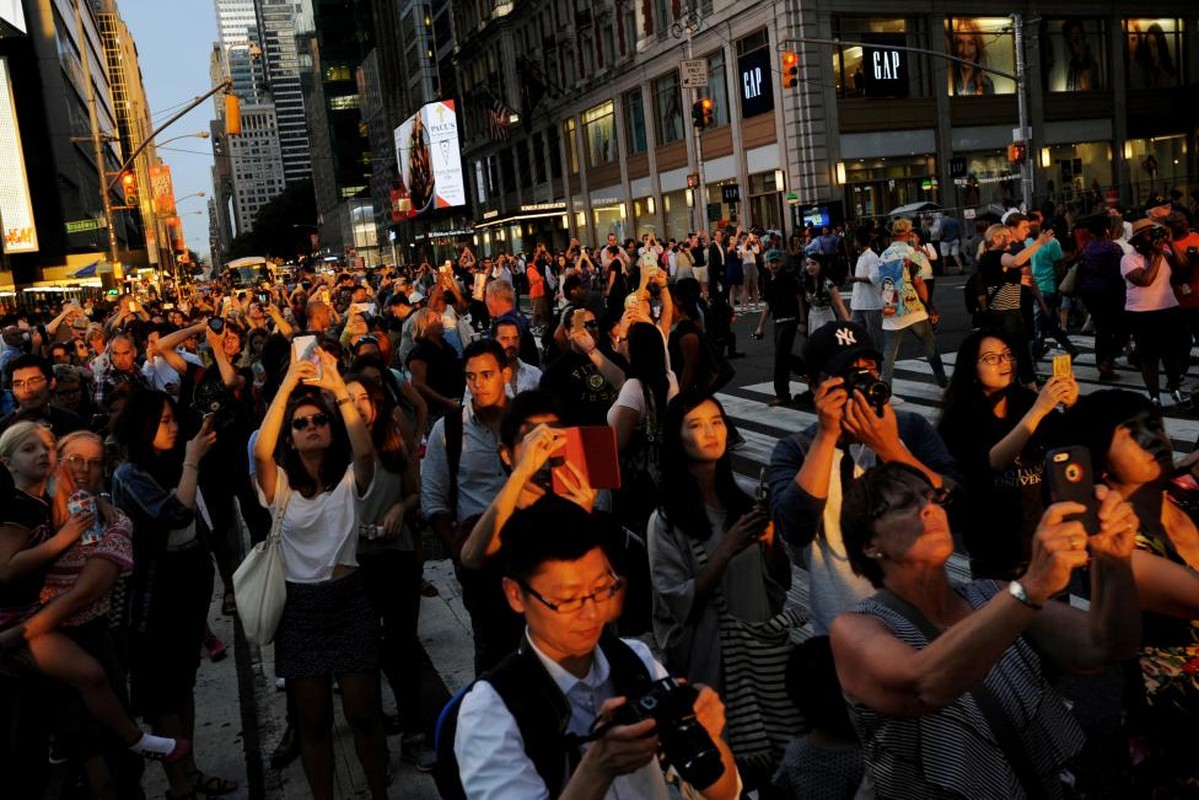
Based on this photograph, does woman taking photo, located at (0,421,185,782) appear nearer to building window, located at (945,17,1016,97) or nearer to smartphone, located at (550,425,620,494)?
smartphone, located at (550,425,620,494)

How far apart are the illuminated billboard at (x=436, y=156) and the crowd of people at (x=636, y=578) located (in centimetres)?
6875

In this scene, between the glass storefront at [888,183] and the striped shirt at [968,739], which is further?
the glass storefront at [888,183]


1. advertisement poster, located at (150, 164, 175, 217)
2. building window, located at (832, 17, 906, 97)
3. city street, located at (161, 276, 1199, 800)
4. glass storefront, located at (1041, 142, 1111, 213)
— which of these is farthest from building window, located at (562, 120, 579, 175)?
city street, located at (161, 276, 1199, 800)

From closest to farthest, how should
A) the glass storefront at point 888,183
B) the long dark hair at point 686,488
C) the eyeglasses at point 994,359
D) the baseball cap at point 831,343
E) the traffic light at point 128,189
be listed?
1. the long dark hair at point 686,488
2. the baseball cap at point 831,343
3. the eyeglasses at point 994,359
4. the glass storefront at point 888,183
5. the traffic light at point 128,189

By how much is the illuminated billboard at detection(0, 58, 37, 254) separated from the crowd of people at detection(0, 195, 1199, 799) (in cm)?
5176

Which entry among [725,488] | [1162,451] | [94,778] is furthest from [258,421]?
[1162,451]

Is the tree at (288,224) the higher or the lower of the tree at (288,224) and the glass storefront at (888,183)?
the higher

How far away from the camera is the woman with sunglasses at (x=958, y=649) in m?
2.36

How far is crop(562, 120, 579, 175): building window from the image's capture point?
62.0 meters

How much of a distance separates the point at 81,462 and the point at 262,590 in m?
1.42

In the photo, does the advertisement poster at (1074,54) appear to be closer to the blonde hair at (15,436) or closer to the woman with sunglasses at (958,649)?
the blonde hair at (15,436)


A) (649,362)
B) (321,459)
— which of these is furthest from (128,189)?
(321,459)

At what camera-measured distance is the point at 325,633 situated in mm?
4758

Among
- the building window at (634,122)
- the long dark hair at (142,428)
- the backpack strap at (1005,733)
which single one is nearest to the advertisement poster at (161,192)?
the building window at (634,122)
